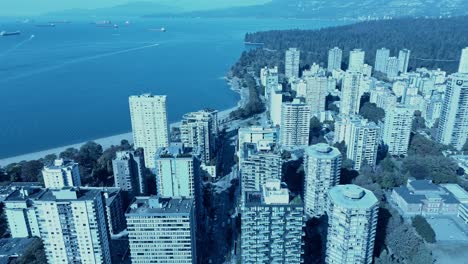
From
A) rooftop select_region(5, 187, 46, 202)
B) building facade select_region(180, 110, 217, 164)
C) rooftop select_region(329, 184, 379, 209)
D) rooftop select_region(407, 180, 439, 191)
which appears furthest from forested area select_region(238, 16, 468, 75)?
rooftop select_region(329, 184, 379, 209)

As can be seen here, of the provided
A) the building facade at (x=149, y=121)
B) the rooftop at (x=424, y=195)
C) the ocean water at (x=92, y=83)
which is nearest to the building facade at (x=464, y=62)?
the ocean water at (x=92, y=83)

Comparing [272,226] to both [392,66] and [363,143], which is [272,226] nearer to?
[363,143]

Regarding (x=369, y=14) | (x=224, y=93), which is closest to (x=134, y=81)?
(x=224, y=93)

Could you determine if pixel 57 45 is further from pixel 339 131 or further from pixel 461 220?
pixel 461 220

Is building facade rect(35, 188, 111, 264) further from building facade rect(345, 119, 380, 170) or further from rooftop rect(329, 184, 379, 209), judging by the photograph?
building facade rect(345, 119, 380, 170)

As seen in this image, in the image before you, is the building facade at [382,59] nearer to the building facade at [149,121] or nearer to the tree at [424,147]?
the tree at [424,147]

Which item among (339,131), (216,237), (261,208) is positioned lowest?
(216,237)
